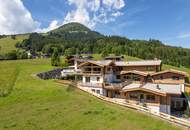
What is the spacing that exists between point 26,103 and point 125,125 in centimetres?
1521

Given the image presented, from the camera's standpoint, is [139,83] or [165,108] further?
[139,83]

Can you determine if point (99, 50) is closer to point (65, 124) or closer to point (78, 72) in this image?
point (78, 72)

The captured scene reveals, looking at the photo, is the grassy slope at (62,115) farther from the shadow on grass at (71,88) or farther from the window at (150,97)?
the window at (150,97)

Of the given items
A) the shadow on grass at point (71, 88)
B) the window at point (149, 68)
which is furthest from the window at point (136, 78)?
the shadow on grass at point (71, 88)

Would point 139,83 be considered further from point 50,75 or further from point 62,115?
point 62,115

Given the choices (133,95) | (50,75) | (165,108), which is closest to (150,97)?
(165,108)

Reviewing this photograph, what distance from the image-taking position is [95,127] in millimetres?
18359

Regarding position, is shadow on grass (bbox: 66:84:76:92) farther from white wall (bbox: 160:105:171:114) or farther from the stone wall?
white wall (bbox: 160:105:171:114)

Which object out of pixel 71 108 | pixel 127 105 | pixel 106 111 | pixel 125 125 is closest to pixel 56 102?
pixel 71 108

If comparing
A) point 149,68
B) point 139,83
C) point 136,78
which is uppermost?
point 149,68

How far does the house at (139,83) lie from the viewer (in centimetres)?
3165

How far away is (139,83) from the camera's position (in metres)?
42.0

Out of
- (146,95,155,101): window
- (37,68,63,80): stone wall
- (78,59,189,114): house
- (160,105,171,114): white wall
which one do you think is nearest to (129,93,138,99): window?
(78,59,189,114): house

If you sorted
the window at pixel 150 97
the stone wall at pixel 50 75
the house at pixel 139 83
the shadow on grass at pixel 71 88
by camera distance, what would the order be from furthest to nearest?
the stone wall at pixel 50 75 → the shadow on grass at pixel 71 88 → the house at pixel 139 83 → the window at pixel 150 97
